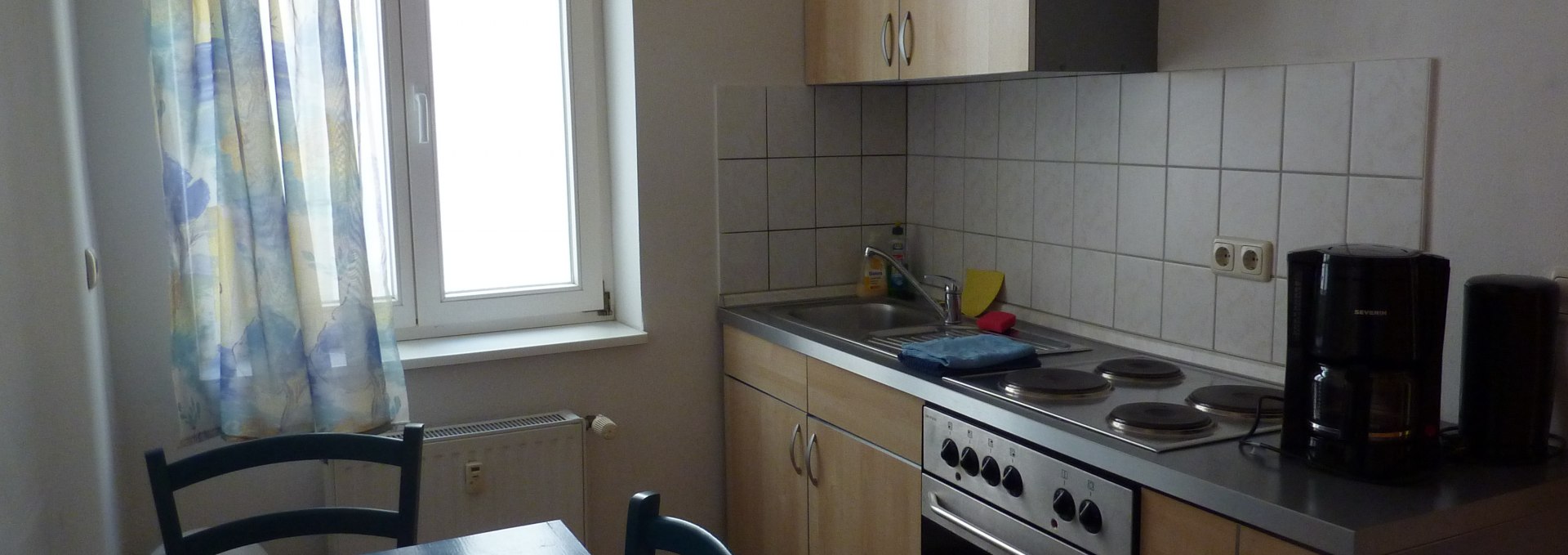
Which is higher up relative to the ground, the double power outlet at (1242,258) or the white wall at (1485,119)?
the white wall at (1485,119)

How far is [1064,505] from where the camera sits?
1.81 meters

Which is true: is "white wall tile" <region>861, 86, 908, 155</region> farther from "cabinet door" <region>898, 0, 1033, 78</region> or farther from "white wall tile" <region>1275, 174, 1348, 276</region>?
"white wall tile" <region>1275, 174, 1348, 276</region>

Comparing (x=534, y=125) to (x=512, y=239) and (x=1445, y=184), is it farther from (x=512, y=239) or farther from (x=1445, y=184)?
(x=1445, y=184)

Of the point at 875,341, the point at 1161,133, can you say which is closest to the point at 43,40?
the point at 875,341

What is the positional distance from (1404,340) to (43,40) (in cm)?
209

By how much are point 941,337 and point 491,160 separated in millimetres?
1221

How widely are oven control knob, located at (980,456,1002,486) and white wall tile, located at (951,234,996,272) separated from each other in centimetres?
92

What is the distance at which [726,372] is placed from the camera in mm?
3025

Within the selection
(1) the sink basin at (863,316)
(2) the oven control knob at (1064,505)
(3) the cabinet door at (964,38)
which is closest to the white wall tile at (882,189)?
(1) the sink basin at (863,316)

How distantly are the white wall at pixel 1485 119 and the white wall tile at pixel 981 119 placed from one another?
35.8 inches

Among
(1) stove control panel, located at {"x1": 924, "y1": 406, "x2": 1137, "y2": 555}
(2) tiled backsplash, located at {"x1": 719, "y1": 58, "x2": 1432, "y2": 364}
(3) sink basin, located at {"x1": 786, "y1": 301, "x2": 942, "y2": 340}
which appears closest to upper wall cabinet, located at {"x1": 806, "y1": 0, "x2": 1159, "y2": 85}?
(2) tiled backsplash, located at {"x1": 719, "y1": 58, "x2": 1432, "y2": 364}

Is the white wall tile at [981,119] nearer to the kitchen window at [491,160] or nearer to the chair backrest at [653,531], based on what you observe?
the kitchen window at [491,160]

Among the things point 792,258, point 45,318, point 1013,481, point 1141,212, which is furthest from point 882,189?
point 45,318

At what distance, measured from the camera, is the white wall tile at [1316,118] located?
76.4 inches
